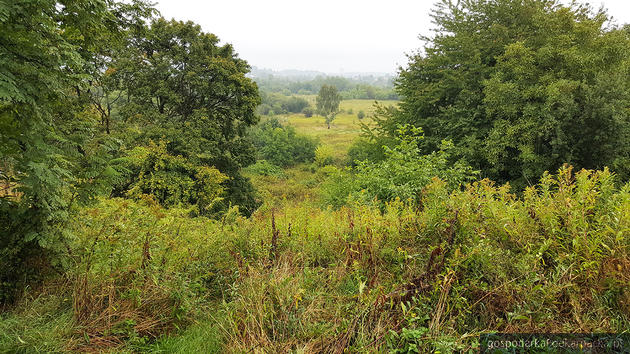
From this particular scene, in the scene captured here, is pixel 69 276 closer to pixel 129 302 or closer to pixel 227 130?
pixel 129 302

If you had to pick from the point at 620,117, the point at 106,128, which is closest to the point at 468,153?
the point at 620,117

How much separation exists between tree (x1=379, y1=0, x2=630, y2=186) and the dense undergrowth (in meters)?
7.81

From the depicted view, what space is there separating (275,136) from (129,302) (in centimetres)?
4110

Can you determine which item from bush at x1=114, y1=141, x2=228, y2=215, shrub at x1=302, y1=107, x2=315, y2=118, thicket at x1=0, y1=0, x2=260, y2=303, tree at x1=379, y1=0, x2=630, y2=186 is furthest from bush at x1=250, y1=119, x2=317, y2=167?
shrub at x1=302, y1=107, x2=315, y2=118

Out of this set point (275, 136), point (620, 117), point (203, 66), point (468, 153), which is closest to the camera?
point (620, 117)

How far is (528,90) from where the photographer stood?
10312mm

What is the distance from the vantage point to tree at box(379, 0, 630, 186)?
30.2 ft

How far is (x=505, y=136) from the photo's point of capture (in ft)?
34.7

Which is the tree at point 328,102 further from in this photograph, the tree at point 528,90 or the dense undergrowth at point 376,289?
the dense undergrowth at point 376,289

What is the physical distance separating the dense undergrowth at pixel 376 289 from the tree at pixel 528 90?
781cm

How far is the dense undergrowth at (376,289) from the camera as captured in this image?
2.43 meters

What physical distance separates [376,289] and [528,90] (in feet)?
36.3

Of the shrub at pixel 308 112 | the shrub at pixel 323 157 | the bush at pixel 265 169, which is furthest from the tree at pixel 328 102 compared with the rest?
the bush at pixel 265 169

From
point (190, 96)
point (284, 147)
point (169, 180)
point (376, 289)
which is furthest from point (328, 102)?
point (376, 289)
